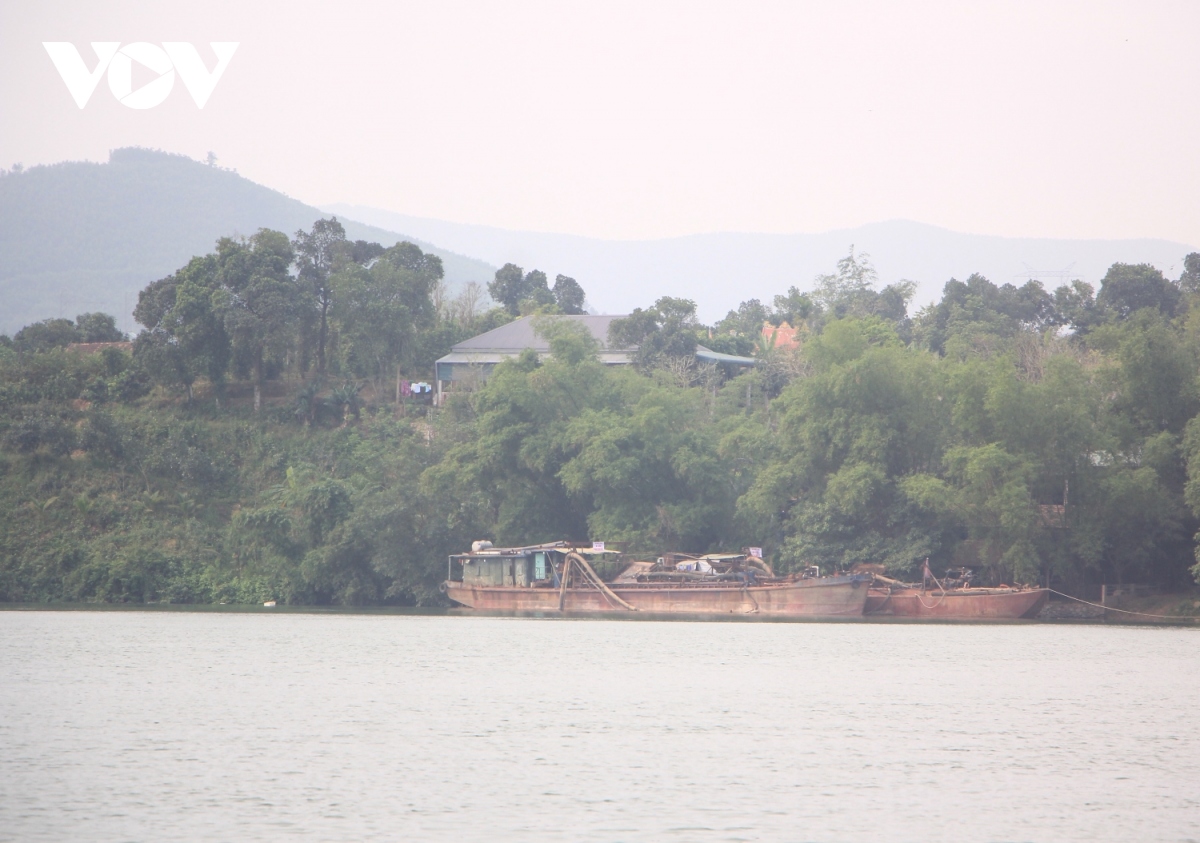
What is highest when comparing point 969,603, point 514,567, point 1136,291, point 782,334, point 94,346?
point 1136,291

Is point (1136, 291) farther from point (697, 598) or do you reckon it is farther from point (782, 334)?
point (697, 598)

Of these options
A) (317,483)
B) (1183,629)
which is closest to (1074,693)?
(1183,629)

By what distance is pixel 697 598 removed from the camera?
136ft

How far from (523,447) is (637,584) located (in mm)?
7434

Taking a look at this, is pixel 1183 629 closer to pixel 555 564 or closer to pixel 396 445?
pixel 555 564

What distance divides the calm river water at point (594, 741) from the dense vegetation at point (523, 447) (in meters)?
11.1

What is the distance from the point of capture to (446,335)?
5966cm

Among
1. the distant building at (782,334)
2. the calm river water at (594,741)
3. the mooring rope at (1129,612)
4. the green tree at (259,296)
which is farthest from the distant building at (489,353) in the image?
the calm river water at (594,741)

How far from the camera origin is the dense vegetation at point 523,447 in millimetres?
40844

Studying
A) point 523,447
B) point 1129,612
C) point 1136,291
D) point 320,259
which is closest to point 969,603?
point 1129,612

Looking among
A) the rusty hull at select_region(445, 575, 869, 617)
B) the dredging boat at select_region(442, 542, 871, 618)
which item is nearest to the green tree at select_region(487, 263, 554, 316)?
the dredging boat at select_region(442, 542, 871, 618)

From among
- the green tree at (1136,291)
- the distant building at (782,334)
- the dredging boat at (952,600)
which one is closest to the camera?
the dredging boat at (952,600)

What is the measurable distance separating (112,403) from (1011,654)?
Answer: 4129cm

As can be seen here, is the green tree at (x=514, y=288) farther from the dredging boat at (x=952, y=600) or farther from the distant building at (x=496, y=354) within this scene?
the dredging boat at (x=952, y=600)
